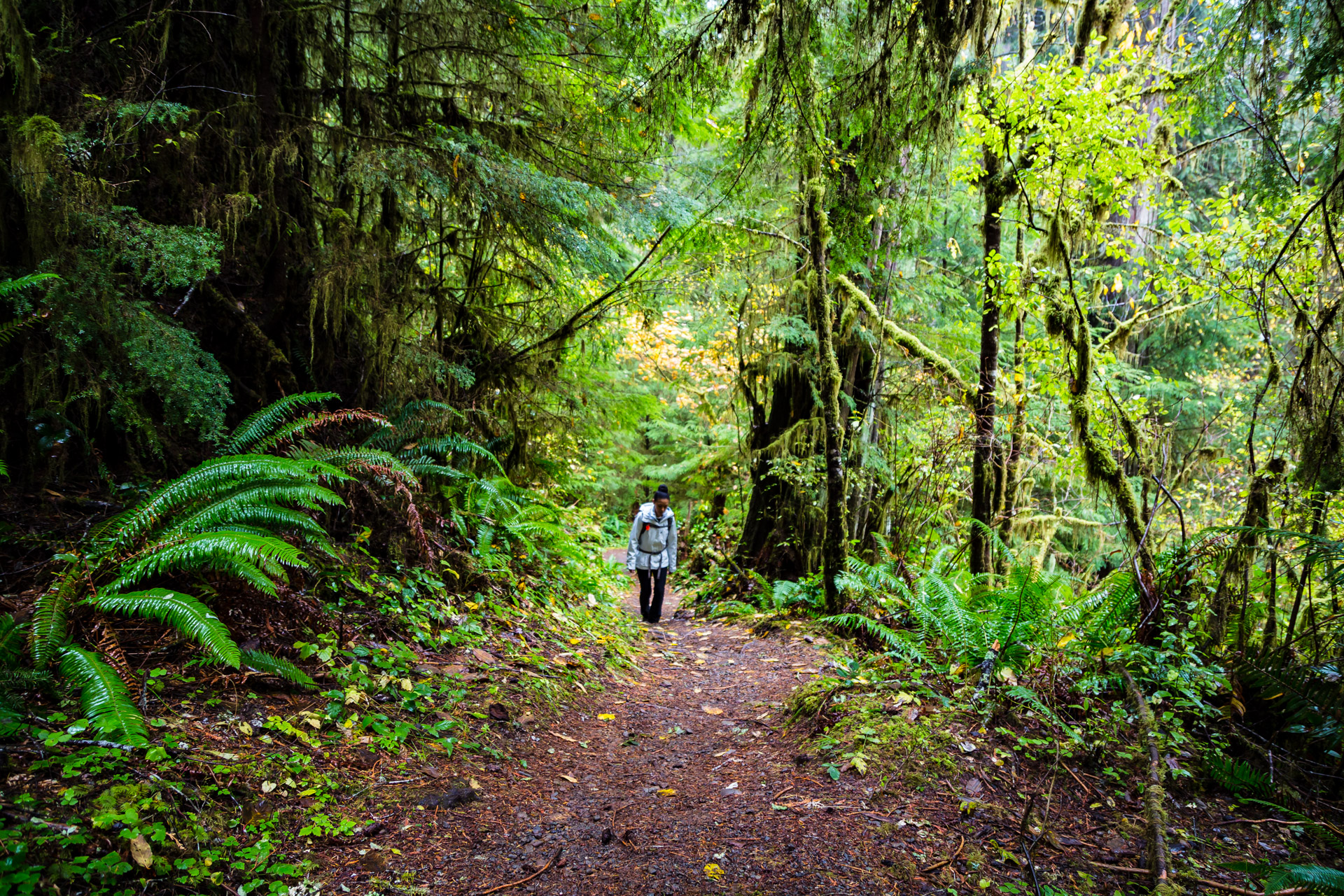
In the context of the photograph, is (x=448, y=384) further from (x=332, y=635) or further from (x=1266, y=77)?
(x=1266, y=77)

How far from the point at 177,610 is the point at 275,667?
1.73 feet

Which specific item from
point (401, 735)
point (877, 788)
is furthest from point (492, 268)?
point (877, 788)

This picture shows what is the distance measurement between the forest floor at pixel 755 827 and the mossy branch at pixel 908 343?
4907 millimetres

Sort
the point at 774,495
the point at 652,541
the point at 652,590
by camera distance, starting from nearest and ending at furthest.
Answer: the point at 652,541 → the point at 652,590 → the point at 774,495

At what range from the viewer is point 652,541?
816 cm

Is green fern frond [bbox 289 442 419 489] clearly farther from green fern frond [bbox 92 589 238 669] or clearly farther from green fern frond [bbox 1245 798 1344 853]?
green fern frond [bbox 1245 798 1344 853]

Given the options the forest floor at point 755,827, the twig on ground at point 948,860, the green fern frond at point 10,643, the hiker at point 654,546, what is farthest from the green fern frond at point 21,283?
the hiker at point 654,546

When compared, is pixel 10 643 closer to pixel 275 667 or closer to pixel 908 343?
pixel 275 667

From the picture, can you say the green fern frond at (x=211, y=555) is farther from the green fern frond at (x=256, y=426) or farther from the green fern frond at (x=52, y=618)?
the green fern frond at (x=256, y=426)

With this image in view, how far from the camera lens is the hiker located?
26.5ft

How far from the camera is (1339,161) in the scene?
332cm

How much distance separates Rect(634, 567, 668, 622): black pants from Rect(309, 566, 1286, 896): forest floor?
4.07 m

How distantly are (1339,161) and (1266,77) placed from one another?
0.67 metres

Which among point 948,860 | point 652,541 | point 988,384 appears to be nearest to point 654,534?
point 652,541
